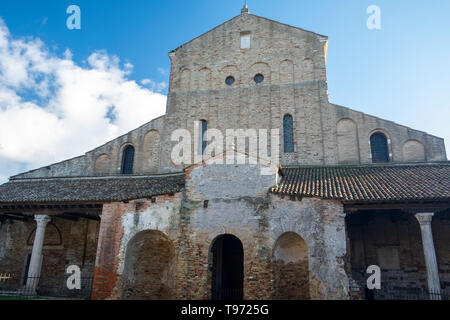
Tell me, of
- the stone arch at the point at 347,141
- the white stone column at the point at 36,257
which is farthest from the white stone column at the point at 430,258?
the white stone column at the point at 36,257

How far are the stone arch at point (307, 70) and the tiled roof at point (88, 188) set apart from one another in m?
7.99

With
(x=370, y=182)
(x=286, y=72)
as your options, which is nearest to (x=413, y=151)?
(x=370, y=182)

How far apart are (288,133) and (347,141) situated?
9.19 feet

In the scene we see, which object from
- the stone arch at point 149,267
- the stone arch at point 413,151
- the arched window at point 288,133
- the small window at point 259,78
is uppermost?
the small window at point 259,78

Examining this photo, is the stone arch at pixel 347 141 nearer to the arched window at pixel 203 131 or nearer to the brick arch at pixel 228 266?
the brick arch at pixel 228 266

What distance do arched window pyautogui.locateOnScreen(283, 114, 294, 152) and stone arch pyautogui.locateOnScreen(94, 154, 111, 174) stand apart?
932 centimetres

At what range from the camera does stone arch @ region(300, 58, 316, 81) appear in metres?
18.6

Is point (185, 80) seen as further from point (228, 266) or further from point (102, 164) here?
point (228, 266)

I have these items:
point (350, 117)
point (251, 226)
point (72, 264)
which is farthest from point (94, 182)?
point (350, 117)

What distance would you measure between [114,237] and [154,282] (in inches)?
91.2

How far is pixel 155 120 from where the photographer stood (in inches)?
773

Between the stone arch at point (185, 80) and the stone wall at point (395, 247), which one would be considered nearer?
the stone wall at point (395, 247)

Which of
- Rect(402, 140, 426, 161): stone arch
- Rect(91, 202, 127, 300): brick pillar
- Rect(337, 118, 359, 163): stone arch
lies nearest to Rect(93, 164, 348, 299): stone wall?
Rect(91, 202, 127, 300): brick pillar

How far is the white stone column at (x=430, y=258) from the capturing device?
456 inches
